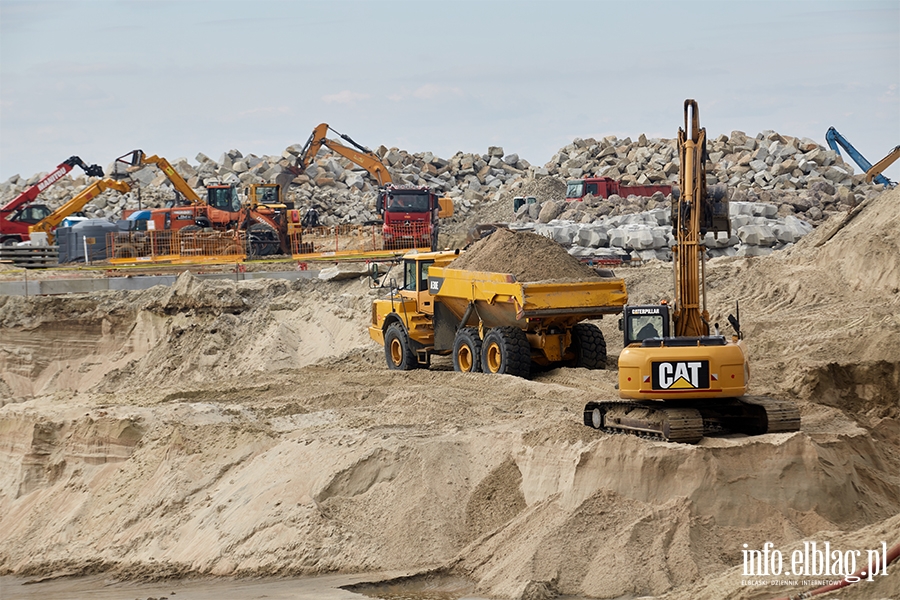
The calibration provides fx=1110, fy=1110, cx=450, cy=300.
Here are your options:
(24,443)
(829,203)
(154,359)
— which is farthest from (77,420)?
(829,203)

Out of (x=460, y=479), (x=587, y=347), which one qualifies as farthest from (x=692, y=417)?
(x=587, y=347)

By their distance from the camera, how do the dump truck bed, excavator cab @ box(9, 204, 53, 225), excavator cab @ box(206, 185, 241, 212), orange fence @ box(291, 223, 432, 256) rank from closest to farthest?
the dump truck bed
orange fence @ box(291, 223, 432, 256)
excavator cab @ box(206, 185, 241, 212)
excavator cab @ box(9, 204, 53, 225)

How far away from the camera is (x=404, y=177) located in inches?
1954

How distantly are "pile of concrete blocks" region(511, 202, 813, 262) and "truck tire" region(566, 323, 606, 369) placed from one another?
10.3 m

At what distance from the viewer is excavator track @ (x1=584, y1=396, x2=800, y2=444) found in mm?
10180

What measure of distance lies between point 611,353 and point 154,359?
1064cm

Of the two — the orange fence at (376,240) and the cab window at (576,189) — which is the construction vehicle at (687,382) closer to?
the orange fence at (376,240)

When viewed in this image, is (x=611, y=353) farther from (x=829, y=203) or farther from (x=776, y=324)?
(x=829, y=203)

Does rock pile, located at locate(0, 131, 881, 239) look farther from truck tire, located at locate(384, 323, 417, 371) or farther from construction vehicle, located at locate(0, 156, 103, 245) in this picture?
truck tire, located at locate(384, 323, 417, 371)

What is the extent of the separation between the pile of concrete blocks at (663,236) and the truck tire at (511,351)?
36.7 ft

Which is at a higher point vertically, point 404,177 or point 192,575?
point 404,177

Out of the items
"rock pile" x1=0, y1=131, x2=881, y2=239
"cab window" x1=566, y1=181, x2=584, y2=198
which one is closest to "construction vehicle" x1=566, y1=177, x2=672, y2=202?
"cab window" x1=566, y1=181, x2=584, y2=198

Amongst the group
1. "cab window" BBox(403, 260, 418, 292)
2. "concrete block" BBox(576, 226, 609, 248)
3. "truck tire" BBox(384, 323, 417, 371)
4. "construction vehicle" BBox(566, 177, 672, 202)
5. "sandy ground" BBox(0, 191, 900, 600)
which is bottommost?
"sandy ground" BBox(0, 191, 900, 600)

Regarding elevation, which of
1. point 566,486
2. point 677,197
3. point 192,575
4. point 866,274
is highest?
point 677,197
